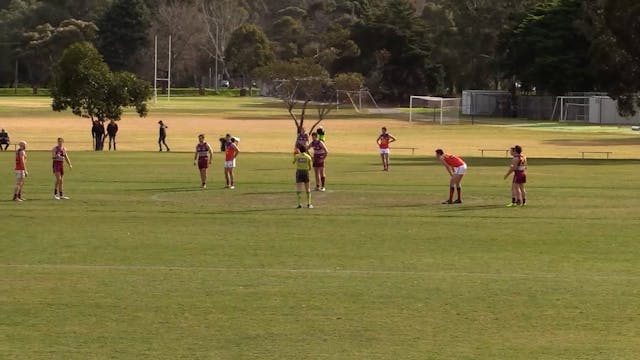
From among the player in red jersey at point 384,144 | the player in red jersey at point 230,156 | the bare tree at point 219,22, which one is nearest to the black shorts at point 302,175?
the player in red jersey at point 230,156

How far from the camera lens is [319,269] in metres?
18.2

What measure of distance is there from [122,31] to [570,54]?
75.8 meters

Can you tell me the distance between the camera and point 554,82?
102m

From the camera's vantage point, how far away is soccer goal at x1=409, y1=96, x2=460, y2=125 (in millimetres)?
102438

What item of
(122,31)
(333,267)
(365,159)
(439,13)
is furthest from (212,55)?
(333,267)

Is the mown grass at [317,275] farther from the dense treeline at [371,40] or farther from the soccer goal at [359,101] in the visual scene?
the soccer goal at [359,101]

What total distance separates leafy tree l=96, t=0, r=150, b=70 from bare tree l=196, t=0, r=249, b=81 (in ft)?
45.8

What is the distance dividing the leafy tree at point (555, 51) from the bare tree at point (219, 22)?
239ft

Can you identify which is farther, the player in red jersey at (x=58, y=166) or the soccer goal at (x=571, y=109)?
the soccer goal at (x=571, y=109)

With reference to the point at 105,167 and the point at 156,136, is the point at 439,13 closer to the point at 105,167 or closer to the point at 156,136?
the point at 156,136

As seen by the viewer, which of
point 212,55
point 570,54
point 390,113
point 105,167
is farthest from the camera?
point 212,55

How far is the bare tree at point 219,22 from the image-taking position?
561 feet

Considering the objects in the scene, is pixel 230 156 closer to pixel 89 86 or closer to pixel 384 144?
pixel 384 144

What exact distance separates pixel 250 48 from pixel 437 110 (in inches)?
1957
